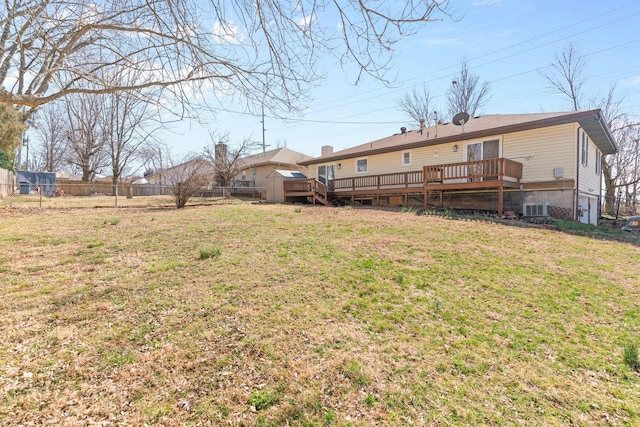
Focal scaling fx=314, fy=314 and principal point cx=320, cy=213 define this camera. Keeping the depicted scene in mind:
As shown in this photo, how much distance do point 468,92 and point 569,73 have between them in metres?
6.68

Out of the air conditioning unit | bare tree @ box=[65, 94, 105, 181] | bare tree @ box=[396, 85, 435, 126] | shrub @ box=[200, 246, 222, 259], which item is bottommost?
shrub @ box=[200, 246, 222, 259]

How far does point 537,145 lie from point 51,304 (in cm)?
1457

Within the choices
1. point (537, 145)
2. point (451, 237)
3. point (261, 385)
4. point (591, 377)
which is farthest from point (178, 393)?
point (537, 145)

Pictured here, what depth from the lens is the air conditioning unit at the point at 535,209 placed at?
37.4ft

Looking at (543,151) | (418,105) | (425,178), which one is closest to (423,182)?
(425,178)

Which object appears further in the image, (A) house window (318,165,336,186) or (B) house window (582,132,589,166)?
(A) house window (318,165,336,186)

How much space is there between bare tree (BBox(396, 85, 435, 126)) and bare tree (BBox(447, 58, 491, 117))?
1.73m

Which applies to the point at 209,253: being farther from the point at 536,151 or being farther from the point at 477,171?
the point at 536,151

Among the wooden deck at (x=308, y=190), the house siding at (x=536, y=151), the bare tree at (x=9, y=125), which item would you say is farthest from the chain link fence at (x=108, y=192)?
the house siding at (x=536, y=151)

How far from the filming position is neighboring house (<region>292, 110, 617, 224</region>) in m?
11.3

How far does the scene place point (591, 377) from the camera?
2578 millimetres

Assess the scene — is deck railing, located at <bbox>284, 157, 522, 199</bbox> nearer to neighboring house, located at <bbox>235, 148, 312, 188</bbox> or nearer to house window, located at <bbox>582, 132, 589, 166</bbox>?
house window, located at <bbox>582, 132, 589, 166</bbox>

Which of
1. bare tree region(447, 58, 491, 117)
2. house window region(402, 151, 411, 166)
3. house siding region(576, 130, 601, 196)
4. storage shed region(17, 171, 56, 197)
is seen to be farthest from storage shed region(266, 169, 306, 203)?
storage shed region(17, 171, 56, 197)

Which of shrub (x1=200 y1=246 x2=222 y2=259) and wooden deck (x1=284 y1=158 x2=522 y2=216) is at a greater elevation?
wooden deck (x1=284 y1=158 x2=522 y2=216)
